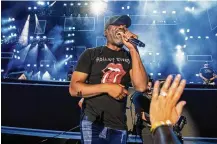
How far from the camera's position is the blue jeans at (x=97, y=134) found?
7.06 ft

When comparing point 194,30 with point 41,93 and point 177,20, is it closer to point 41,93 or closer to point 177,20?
point 177,20

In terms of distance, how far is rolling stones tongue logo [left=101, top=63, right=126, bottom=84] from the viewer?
228 centimetres

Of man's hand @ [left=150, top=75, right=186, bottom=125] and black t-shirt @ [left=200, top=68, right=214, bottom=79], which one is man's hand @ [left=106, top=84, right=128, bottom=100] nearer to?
man's hand @ [left=150, top=75, right=186, bottom=125]

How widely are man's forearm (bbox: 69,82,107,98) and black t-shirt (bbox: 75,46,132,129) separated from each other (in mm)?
84

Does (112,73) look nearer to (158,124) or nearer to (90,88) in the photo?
(90,88)

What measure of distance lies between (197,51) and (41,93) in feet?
33.2

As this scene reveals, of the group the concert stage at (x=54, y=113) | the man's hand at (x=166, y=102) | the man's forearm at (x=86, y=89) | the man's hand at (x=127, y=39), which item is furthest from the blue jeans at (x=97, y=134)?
the concert stage at (x=54, y=113)

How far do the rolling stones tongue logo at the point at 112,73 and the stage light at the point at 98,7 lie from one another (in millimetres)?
9710

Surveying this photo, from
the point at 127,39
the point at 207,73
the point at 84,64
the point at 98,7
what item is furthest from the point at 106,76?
the point at 98,7

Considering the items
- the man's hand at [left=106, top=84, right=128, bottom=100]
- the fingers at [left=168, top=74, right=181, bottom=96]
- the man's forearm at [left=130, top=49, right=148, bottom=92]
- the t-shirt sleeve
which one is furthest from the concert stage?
the fingers at [left=168, top=74, right=181, bottom=96]

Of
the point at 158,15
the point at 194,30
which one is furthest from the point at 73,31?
the point at 194,30

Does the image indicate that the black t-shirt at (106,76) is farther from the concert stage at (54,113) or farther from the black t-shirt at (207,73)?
the black t-shirt at (207,73)

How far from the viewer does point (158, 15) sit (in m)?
12.1

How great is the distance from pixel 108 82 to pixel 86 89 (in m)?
0.20
